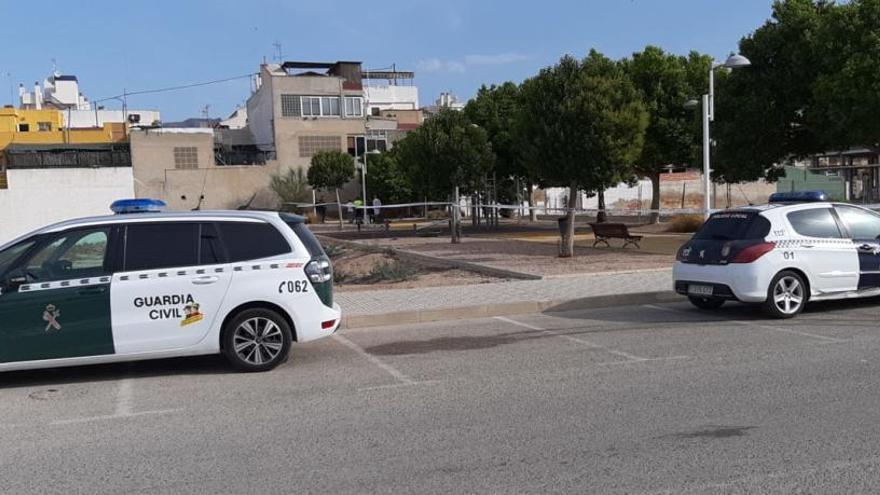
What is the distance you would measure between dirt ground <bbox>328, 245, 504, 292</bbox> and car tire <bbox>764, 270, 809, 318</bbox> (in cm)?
583

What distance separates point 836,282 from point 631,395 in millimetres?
5657

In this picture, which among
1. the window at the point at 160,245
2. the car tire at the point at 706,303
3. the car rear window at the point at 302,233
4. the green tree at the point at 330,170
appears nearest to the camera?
the window at the point at 160,245

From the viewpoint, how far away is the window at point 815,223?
10922 mm

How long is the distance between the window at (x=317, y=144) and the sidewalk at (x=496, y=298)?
2059 inches

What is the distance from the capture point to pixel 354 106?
2680 inches

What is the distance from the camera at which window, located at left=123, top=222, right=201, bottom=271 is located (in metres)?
7.97

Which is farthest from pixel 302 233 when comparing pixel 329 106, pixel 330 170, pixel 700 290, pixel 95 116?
pixel 95 116

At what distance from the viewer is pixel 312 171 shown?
57250mm

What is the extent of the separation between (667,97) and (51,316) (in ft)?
97.8

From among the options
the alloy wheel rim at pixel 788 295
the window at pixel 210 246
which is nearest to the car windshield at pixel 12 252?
the window at pixel 210 246

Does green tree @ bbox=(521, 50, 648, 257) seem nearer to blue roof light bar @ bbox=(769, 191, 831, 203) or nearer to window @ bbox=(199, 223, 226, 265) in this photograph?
blue roof light bar @ bbox=(769, 191, 831, 203)

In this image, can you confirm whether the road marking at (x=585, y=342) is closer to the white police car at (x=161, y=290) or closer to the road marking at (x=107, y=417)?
the white police car at (x=161, y=290)

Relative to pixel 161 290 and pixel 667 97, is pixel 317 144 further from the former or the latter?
pixel 161 290

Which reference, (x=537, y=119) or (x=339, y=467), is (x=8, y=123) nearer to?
(x=537, y=119)
